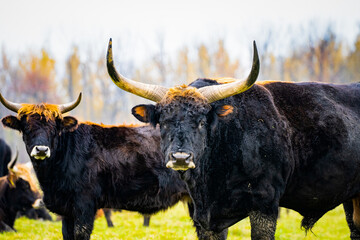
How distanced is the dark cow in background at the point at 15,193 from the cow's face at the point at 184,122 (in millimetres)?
7378

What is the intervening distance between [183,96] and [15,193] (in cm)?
808

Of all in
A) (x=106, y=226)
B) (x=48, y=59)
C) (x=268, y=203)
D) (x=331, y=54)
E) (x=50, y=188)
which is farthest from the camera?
(x=48, y=59)

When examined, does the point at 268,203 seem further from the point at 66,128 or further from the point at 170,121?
the point at 66,128

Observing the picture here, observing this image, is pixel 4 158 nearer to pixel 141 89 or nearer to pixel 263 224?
pixel 141 89

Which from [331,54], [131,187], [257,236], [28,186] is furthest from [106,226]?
[331,54]

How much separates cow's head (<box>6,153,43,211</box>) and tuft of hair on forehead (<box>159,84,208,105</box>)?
748 cm

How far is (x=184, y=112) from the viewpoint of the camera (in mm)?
3818

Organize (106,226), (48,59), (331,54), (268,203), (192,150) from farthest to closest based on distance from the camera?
(48,59) < (331,54) < (106,226) < (268,203) < (192,150)

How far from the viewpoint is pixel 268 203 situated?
3969mm

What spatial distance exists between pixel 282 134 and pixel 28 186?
324 inches

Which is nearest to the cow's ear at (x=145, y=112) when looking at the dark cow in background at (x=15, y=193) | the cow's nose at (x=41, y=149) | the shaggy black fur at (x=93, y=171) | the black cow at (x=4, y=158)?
the cow's nose at (x=41, y=149)

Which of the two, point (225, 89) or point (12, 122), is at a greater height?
point (225, 89)

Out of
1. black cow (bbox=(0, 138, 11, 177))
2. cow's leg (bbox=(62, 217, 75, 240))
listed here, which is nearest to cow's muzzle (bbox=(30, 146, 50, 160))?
cow's leg (bbox=(62, 217, 75, 240))

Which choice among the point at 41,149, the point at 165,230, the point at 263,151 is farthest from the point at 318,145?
the point at 165,230
